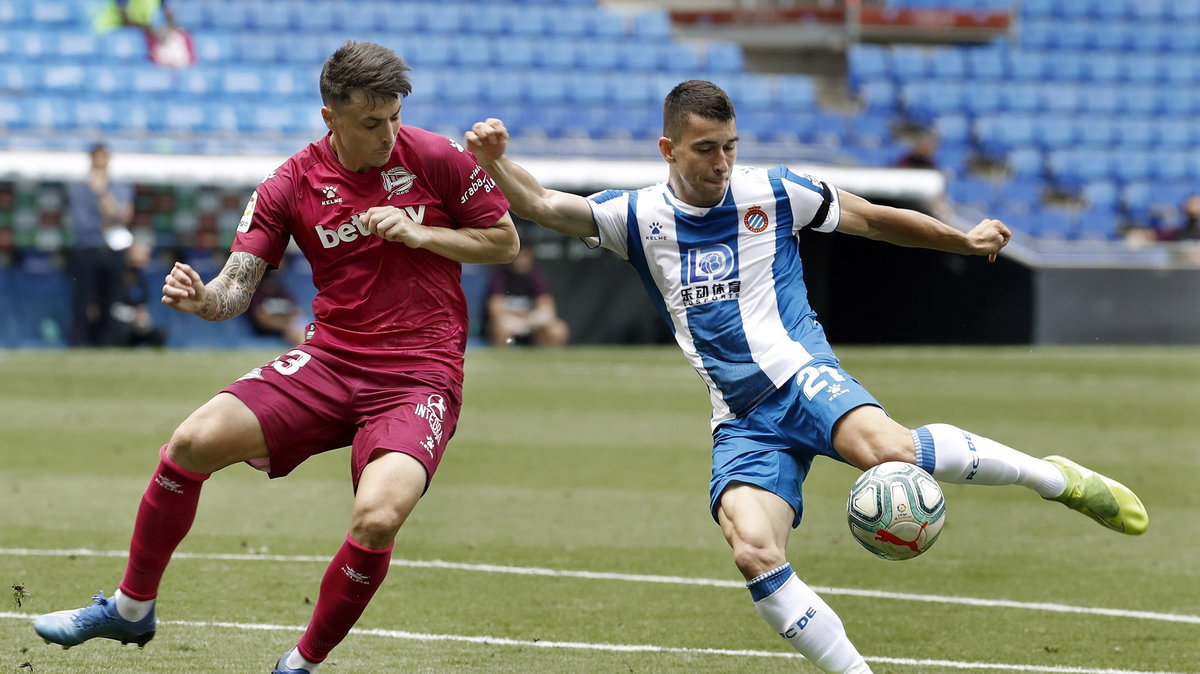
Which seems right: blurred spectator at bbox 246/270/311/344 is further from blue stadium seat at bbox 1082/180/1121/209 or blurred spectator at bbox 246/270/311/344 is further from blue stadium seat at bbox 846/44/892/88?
blue stadium seat at bbox 1082/180/1121/209

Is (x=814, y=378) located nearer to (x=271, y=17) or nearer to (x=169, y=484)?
(x=169, y=484)

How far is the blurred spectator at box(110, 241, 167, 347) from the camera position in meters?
17.2

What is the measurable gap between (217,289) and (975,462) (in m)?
2.64

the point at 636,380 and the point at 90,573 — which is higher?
the point at 90,573

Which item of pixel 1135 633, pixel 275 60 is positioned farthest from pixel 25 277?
pixel 1135 633

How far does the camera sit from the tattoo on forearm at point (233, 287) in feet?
16.4

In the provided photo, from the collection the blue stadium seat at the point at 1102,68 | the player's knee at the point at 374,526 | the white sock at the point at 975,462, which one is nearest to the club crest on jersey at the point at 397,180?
the player's knee at the point at 374,526

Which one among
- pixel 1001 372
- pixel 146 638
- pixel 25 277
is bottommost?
pixel 1001 372

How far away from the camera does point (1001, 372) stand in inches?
651

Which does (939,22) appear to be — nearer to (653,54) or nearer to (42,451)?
(653,54)

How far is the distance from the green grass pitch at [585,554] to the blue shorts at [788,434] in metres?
0.75

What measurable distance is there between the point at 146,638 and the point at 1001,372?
42.2 ft

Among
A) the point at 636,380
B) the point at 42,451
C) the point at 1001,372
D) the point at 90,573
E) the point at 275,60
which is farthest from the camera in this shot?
the point at 275,60

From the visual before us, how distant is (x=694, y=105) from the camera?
16.6ft
